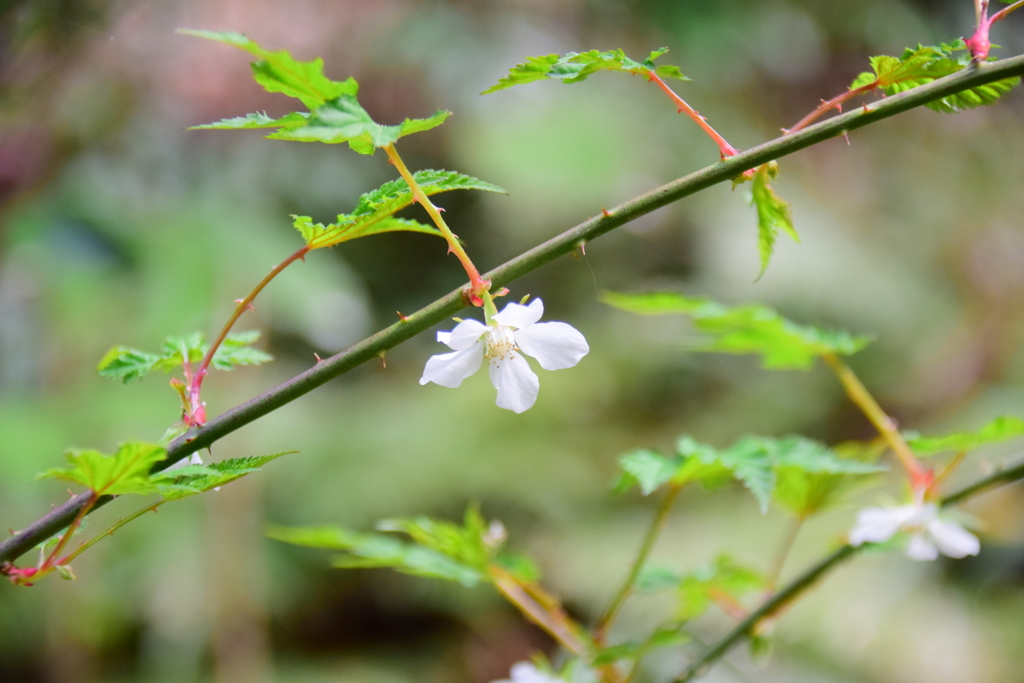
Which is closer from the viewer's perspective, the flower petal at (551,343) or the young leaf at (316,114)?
the young leaf at (316,114)

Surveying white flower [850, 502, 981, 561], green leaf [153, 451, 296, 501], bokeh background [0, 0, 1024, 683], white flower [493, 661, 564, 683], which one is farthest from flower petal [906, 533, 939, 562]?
bokeh background [0, 0, 1024, 683]

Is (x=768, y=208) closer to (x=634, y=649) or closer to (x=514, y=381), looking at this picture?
(x=514, y=381)

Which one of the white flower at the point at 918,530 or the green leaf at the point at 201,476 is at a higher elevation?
the green leaf at the point at 201,476

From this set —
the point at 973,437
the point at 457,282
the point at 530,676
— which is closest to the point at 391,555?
the point at 530,676

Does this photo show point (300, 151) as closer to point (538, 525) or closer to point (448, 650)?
point (538, 525)

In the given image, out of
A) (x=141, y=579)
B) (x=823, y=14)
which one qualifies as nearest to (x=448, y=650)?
(x=141, y=579)

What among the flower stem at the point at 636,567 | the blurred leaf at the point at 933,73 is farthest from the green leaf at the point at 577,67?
the flower stem at the point at 636,567

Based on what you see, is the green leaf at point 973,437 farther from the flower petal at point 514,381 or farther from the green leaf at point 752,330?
the flower petal at point 514,381
